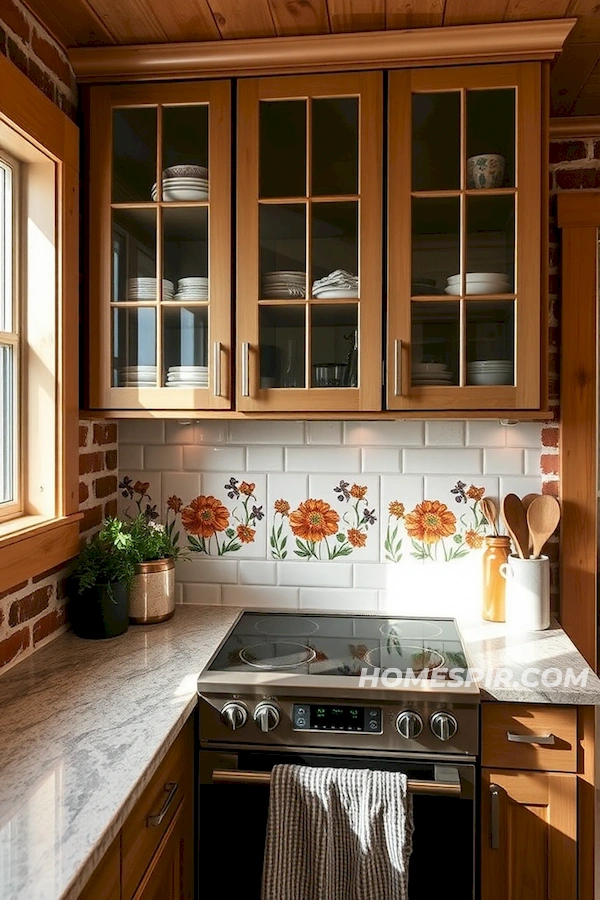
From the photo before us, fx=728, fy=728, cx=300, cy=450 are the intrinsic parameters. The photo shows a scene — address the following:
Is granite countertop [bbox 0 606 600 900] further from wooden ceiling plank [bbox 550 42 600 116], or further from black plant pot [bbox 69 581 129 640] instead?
wooden ceiling plank [bbox 550 42 600 116]

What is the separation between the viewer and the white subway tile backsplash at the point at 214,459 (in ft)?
7.69

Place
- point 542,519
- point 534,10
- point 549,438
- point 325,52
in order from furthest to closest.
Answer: point 549,438 → point 542,519 → point 325,52 → point 534,10

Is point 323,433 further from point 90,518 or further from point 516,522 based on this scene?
point 90,518

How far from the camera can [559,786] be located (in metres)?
1.64

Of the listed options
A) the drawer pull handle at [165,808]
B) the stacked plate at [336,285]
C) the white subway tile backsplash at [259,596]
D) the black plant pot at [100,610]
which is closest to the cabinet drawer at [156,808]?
the drawer pull handle at [165,808]

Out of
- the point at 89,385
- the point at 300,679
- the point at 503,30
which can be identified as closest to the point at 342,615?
the point at 300,679

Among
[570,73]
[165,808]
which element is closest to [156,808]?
[165,808]

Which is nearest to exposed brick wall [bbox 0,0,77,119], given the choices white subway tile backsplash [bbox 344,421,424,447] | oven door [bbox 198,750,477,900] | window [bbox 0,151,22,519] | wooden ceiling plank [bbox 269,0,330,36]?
window [bbox 0,151,22,519]

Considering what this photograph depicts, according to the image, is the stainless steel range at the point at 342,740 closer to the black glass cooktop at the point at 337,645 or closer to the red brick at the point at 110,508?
the black glass cooktop at the point at 337,645

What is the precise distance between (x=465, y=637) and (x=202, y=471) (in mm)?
959

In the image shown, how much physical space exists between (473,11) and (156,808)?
1.96 meters

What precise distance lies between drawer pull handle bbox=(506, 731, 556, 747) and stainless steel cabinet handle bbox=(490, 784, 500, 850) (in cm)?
11

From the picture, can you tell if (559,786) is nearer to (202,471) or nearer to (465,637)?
(465,637)

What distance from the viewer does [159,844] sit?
1.46m
